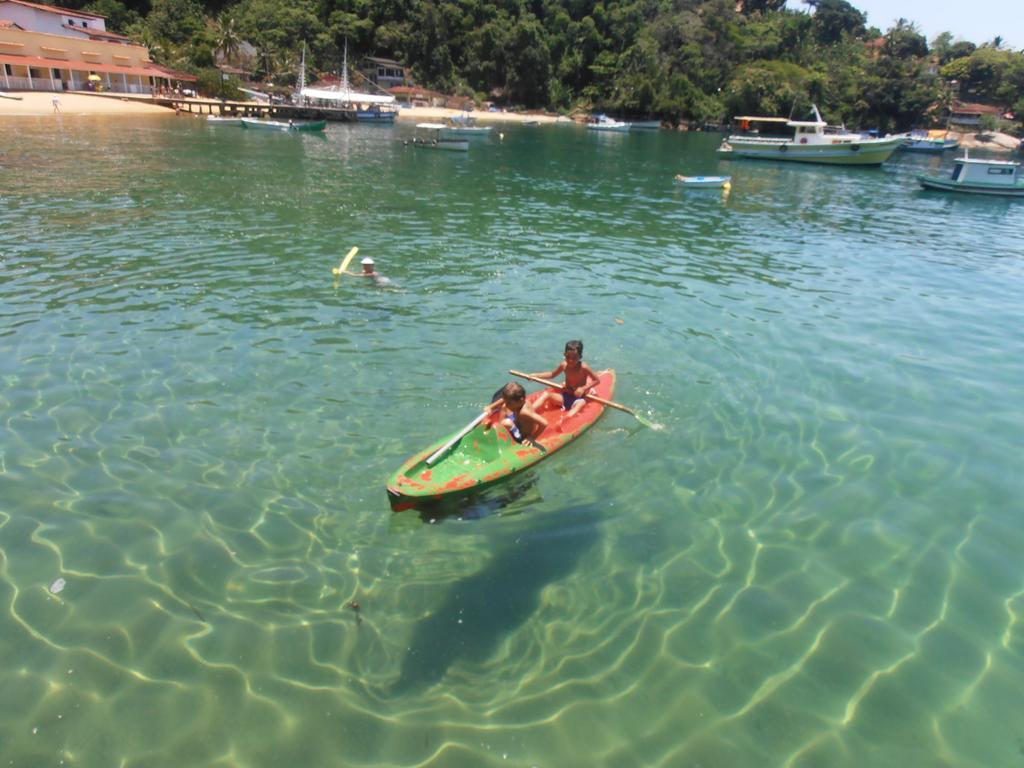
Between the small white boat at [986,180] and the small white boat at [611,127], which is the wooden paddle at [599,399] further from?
the small white boat at [611,127]

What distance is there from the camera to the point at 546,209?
28656mm

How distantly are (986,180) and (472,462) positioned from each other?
45.9m

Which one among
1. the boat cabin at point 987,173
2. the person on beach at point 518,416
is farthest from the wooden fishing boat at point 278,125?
the person on beach at point 518,416

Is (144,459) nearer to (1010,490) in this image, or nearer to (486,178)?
(1010,490)

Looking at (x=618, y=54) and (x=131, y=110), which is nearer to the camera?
(x=131, y=110)

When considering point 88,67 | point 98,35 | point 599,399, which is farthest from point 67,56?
point 599,399

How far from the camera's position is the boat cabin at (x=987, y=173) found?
38844mm

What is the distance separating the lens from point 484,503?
316 inches

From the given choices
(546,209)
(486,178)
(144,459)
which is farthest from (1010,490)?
(486,178)

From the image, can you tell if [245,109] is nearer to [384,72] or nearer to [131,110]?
[131,110]

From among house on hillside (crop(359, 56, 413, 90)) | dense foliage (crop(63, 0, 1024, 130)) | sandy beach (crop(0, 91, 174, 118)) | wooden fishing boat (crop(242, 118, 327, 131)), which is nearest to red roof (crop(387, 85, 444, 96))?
house on hillside (crop(359, 56, 413, 90))

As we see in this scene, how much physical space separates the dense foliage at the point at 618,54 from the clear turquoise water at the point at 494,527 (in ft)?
293

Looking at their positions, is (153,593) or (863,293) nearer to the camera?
(153,593)

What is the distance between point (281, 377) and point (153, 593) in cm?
492
